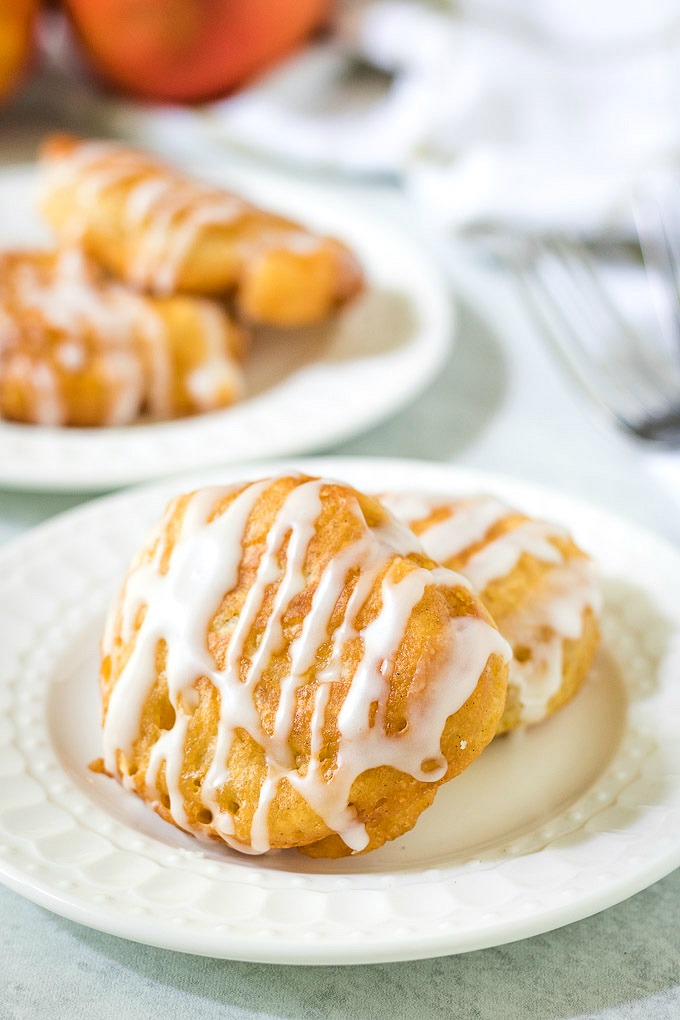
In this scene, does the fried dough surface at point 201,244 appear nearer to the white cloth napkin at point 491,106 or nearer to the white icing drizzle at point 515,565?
the white cloth napkin at point 491,106

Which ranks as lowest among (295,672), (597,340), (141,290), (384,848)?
(141,290)

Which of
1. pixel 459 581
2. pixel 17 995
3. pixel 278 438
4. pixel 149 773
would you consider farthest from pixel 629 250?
pixel 17 995

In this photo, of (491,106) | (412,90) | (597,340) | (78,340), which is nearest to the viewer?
(78,340)

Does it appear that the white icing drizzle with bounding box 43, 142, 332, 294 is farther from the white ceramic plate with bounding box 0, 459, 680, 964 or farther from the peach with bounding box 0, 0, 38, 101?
the white ceramic plate with bounding box 0, 459, 680, 964

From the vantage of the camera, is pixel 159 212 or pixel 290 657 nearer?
pixel 290 657

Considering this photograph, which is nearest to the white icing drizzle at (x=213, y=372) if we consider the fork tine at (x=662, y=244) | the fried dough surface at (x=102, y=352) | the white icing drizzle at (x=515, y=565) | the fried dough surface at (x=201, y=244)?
the fried dough surface at (x=102, y=352)

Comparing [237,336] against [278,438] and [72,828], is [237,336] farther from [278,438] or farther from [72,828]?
[72,828]

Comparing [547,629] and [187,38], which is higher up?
[547,629]

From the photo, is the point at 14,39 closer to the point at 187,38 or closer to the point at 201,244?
the point at 187,38

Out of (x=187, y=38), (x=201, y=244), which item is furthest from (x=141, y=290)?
(x=187, y=38)
